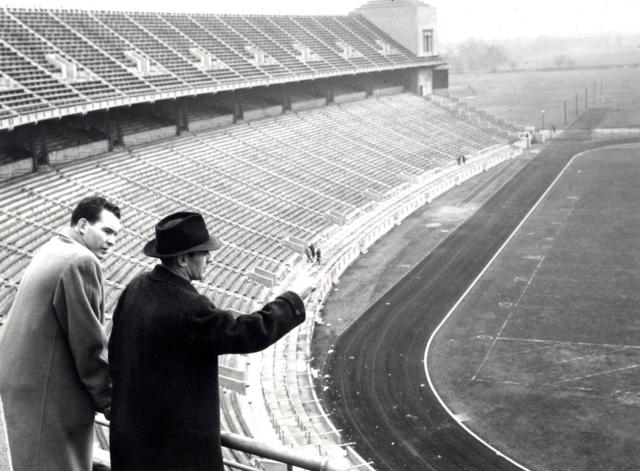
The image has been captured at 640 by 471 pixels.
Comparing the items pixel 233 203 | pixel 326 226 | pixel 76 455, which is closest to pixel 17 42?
pixel 233 203

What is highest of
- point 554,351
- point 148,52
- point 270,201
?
point 148,52

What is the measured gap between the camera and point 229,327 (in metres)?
3.76

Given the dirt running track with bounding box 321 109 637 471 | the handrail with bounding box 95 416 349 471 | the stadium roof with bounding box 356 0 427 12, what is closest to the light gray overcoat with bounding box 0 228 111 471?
the handrail with bounding box 95 416 349 471

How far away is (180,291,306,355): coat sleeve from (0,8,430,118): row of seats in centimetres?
2497

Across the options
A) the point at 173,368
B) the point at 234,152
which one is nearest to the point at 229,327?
the point at 173,368

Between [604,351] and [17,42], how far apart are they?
26798 mm

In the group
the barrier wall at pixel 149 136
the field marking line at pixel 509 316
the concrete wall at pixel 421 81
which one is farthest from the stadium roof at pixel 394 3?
the field marking line at pixel 509 316

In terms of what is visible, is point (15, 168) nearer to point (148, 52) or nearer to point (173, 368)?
point (148, 52)

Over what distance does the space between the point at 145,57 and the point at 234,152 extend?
6712mm

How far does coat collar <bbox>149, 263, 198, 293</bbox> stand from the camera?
13.1 feet

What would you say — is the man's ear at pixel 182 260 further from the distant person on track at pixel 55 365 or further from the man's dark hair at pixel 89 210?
the man's dark hair at pixel 89 210

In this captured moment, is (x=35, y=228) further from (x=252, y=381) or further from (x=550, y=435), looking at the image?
(x=550, y=435)

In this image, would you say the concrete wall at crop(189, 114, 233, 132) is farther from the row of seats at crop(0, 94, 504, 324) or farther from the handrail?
the handrail

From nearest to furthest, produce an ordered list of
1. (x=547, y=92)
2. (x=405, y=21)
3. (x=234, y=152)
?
(x=234, y=152) < (x=405, y=21) < (x=547, y=92)
